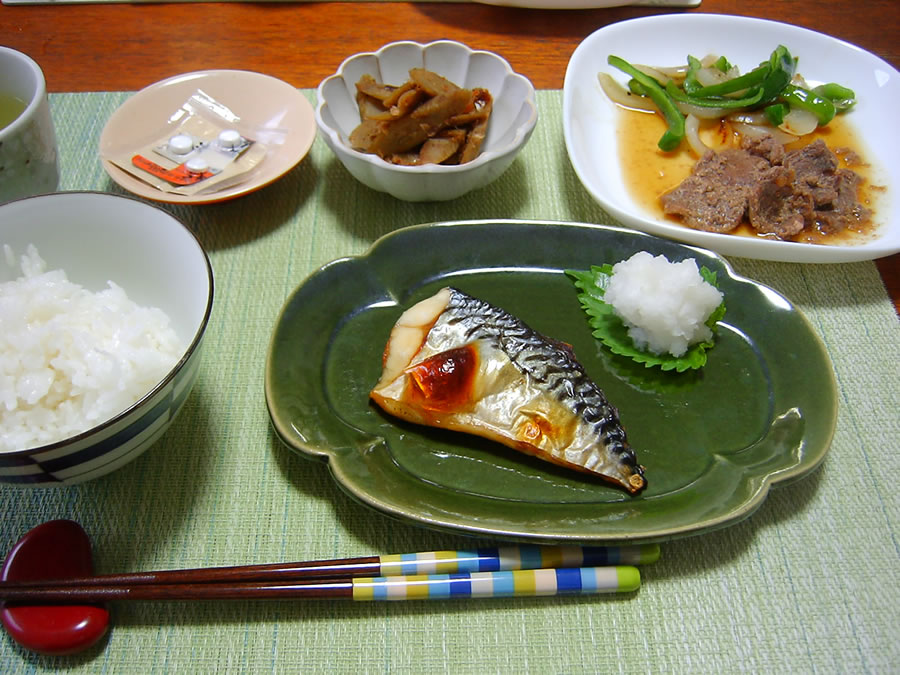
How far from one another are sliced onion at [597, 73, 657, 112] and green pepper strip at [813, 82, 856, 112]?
25.0 inches

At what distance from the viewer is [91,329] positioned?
1.42 m

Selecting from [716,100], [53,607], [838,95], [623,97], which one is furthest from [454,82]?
[53,607]

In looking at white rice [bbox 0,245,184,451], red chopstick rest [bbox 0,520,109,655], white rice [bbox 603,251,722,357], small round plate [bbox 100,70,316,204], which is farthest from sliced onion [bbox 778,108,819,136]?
red chopstick rest [bbox 0,520,109,655]

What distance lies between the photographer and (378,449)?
1.51 meters

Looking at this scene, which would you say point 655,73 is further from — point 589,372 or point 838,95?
point 589,372

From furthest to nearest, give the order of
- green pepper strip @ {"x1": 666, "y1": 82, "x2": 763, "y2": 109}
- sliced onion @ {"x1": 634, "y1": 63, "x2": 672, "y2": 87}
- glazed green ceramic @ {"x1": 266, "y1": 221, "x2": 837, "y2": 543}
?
sliced onion @ {"x1": 634, "y1": 63, "x2": 672, "y2": 87} → green pepper strip @ {"x1": 666, "y1": 82, "x2": 763, "y2": 109} → glazed green ceramic @ {"x1": 266, "y1": 221, "x2": 837, "y2": 543}

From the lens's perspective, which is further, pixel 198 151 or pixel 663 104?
pixel 663 104

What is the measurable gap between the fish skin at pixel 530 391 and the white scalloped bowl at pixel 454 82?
1.37 feet

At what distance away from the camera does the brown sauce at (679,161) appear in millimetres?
2066

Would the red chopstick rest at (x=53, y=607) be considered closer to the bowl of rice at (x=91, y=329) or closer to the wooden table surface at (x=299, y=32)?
the bowl of rice at (x=91, y=329)

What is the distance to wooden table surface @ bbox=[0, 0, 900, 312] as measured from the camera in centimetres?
269

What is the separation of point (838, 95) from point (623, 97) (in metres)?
0.81

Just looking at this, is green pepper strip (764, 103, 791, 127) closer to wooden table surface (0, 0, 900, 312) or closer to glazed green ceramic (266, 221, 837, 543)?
wooden table surface (0, 0, 900, 312)

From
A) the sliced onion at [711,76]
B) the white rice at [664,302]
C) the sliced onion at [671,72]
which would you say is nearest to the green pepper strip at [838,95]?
the sliced onion at [711,76]
